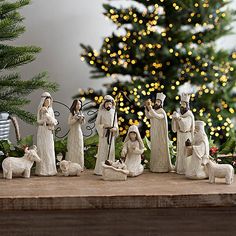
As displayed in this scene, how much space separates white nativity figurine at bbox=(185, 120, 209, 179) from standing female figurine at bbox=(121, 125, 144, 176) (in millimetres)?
170

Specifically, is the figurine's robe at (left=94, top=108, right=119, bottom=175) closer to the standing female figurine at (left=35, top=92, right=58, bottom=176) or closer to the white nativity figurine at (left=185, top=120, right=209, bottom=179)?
the standing female figurine at (left=35, top=92, right=58, bottom=176)

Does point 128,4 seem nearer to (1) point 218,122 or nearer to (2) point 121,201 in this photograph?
(1) point 218,122

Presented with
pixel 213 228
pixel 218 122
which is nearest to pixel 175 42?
pixel 218 122

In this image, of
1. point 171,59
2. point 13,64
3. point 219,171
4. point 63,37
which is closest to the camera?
point 219,171

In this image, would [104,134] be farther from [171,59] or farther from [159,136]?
[171,59]

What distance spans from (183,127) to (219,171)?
0.76 ft

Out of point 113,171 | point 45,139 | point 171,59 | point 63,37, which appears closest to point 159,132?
point 113,171

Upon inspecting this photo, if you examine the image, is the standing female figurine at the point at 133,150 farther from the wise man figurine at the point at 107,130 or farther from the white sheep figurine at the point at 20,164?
the white sheep figurine at the point at 20,164

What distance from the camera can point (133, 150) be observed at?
1939 mm

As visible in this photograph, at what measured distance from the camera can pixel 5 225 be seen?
1.68 metres

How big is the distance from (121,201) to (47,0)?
2.78m

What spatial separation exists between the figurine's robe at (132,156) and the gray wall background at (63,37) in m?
2.26

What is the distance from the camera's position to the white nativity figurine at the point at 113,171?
1.88 meters

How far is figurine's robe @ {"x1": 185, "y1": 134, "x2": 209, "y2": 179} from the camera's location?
189cm
